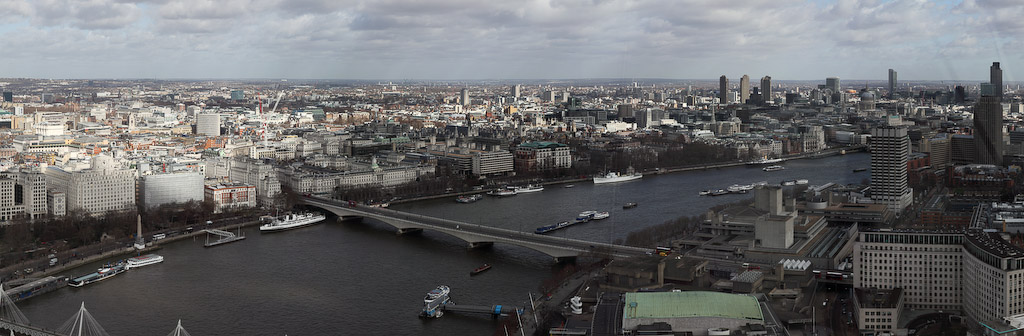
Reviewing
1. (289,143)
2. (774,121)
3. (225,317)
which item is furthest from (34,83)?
(225,317)

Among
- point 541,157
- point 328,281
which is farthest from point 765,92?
point 328,281

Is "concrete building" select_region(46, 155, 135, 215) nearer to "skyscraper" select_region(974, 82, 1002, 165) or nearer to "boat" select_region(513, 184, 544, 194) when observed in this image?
"boat" select_region(513, 184, 544, 194)

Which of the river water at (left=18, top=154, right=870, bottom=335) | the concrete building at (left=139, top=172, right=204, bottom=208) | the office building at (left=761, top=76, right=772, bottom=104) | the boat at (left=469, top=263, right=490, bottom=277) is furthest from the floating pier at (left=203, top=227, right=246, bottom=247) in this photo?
the office building at (left=761, top=76, right=772, bottom=104)

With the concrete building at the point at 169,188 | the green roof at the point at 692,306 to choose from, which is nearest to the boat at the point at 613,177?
the concrete building at the point at 169,188

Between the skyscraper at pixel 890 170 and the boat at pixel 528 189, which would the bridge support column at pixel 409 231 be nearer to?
the boat at pixel 528 189

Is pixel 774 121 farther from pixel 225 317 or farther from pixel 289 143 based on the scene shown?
pixel 225 317

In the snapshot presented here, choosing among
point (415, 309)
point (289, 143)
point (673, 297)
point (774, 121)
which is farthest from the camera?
point (774, 121)
